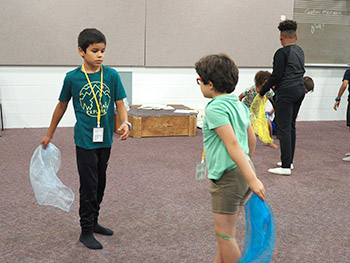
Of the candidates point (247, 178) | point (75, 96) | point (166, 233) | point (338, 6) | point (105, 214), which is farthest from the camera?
point (338, 6)

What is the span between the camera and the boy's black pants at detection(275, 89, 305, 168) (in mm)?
3861

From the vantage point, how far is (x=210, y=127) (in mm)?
1687

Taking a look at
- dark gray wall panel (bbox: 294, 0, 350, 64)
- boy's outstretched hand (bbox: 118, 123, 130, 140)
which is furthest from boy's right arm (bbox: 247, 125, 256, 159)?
dark gray wall panel (bbox: 294, 0, 350, 64)

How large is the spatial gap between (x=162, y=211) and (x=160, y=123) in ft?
8.50

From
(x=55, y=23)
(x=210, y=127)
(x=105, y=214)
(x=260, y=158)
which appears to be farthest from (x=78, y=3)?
(x=210, y=127)

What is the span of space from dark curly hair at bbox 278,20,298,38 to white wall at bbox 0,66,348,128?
274 centimetres

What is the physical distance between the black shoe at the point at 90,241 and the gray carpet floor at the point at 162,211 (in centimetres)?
3

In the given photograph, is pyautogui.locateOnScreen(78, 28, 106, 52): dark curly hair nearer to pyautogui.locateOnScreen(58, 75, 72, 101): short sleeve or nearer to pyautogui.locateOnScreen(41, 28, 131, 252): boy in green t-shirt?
pyautogui.locateOnScreen(41, 28, 131, 252): boy in green t-shirt

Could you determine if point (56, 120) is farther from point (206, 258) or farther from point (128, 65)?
point (128, 65)

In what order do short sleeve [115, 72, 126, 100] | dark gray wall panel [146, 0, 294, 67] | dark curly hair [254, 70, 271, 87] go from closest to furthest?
short sleeve [115, 72, 126, 100] → dark curly hair [254, 70, 271, 87] → dark gray wall panel [146, 0, 294, 67]

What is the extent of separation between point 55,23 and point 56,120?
Answer: 3638 millimetres

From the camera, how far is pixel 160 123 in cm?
554

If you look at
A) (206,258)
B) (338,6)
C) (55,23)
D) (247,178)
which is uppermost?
(338,6)

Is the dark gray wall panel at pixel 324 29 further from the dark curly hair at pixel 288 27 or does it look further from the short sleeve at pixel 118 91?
the short sleeve at pixel 118 91
